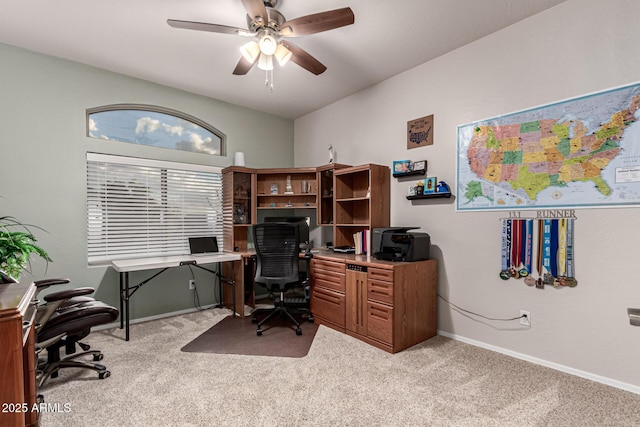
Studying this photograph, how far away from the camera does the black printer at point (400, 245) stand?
9.89ft

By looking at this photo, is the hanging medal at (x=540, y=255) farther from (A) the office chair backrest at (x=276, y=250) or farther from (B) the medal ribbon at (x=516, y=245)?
(A) the office chair backrest at (x=276, y=250)

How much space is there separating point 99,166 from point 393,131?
3423 mm

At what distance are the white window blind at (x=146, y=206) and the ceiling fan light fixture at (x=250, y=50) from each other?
2.08 meters

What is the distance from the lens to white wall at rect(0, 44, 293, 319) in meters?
2.97

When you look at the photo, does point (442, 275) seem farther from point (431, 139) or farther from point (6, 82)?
point (6, 82)

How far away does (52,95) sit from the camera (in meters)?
3.15

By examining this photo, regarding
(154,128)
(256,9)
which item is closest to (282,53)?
(256,9)

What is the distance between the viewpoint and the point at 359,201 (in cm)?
415

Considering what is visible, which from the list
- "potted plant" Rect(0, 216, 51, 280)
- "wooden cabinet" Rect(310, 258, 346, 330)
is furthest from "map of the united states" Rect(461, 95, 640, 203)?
"potted plant" Rect(0, 216, 51, 280)

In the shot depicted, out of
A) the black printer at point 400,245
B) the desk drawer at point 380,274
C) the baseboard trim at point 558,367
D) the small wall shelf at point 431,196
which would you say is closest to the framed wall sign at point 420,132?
the small wall shelf at point 431,196

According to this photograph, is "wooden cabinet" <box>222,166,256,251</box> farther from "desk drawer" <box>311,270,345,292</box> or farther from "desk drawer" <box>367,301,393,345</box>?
"desk drawer" <box>367,301,393,345</box>

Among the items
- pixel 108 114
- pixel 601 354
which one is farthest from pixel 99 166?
pixel 601 354

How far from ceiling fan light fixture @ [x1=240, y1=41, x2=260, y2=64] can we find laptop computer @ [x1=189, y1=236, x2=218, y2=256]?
2.48 meters

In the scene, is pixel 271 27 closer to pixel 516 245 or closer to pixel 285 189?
pixel 285 189
